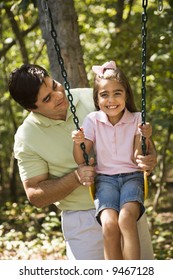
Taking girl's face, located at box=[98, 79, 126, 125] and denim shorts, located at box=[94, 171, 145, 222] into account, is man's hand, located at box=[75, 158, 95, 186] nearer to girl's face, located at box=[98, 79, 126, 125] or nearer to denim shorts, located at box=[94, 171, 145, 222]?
denim shorts, located at box=[94, 171, 145, 222]

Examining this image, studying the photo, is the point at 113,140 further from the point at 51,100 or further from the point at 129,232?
the point at 129,232

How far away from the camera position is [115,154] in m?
2.73

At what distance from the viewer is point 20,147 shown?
112 inches

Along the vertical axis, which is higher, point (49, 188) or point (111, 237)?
point (49, 188)

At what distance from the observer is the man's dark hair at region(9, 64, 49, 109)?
269 centimetres

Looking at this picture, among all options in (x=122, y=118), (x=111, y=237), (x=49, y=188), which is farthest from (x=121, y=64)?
(x=111, y=237)

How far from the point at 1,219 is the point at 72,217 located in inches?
182

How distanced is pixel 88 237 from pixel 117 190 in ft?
1.27

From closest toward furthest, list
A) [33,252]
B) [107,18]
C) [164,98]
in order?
1. [33,252]
2. [164,98]
3. [107,18]

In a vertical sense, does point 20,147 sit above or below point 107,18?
below

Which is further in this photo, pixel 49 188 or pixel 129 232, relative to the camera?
pixel 49 188

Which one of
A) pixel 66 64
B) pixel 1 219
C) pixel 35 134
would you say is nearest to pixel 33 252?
pixel 66 64
